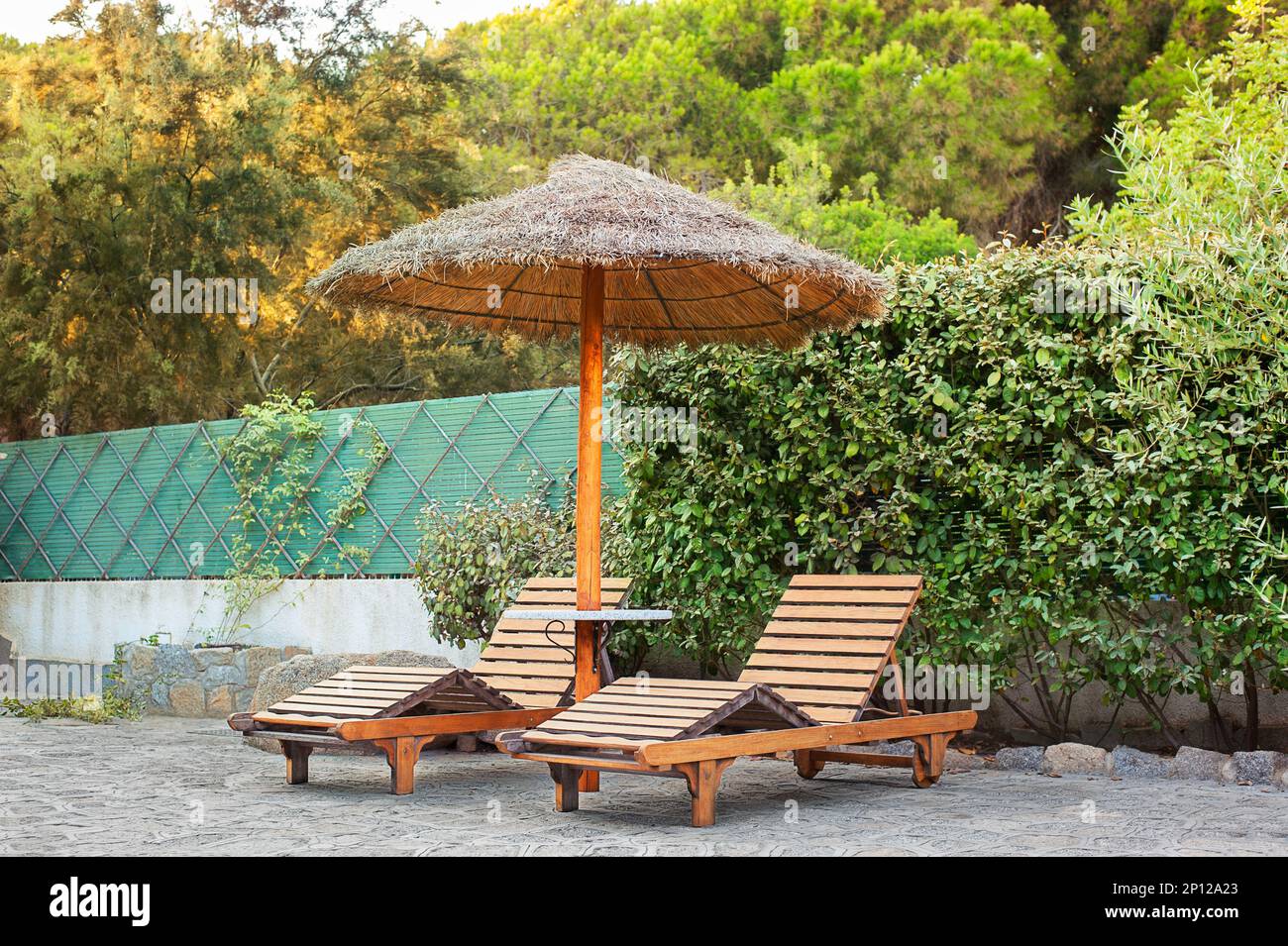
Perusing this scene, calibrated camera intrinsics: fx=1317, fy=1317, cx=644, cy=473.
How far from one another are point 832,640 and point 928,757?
0.74 meters

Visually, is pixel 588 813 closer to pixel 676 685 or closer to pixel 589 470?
pixel 676 685

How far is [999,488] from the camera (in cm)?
702

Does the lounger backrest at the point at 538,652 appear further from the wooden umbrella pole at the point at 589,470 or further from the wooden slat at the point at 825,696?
the wooden slat at the point at 825,696

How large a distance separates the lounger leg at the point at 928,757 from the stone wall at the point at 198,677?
5.47 m

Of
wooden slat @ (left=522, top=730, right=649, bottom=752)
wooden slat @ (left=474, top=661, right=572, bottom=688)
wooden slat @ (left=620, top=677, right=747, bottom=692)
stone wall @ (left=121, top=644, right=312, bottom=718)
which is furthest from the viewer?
stone wall @ (left=121, top=644, right=312, bottom=718)

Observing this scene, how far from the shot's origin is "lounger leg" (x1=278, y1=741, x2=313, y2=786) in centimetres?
664

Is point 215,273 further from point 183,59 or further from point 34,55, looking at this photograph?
point 34,55

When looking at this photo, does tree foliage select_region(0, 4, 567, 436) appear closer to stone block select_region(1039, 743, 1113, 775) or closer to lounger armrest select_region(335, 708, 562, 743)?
lounger armrest select_region(335, 708, 562, 743)

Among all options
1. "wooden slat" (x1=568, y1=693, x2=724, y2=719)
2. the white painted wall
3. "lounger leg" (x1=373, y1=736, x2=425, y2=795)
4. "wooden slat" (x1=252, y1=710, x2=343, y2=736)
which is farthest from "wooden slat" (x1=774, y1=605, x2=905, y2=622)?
the white painted wall

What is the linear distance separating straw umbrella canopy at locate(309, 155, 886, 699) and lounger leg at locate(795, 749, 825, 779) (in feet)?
4.05

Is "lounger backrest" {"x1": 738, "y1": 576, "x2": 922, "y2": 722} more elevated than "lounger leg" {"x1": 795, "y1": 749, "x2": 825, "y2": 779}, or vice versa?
"lounger backrest" {"x1": 738, "y1": 576, "x2": 922, "y2": 722}

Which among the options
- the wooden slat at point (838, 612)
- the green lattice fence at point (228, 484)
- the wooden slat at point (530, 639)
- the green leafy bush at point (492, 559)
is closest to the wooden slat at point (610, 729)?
the wooden slat at point (838, 612)
